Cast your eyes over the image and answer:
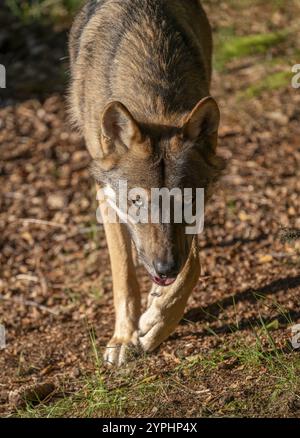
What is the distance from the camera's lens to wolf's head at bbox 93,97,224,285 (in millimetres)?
5281

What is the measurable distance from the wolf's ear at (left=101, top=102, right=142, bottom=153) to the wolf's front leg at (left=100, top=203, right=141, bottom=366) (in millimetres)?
946

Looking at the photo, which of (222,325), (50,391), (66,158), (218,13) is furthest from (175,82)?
(218,13)

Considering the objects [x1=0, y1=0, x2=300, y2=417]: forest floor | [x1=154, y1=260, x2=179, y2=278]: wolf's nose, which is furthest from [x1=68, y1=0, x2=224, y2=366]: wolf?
[x1=0, y1=0, x2=300, y2=417]: forest floor

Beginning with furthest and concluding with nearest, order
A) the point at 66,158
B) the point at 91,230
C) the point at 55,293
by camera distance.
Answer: the point at 66,158, the point at 91,230, the point at 55,293

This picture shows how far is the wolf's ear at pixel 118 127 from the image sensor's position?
5273 mm

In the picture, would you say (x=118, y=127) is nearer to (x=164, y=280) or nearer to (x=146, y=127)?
(x=146, y=127)

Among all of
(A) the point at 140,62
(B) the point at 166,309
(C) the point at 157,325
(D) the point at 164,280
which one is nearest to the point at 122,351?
(C) the point at 157,325

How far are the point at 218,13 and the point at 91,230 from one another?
14.6 feet

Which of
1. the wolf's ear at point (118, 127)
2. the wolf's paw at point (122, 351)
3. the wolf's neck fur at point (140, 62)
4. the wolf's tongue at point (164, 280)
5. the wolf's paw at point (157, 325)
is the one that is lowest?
the wolf's paw at point (122, 351)

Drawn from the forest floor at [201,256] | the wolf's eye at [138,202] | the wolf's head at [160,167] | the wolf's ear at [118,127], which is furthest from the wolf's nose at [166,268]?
the wolf's ear at [118,127]

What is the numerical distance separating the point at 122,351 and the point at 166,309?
43cm

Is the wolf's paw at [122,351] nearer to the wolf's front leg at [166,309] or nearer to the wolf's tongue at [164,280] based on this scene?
the wolf's front leg at [166,309]
